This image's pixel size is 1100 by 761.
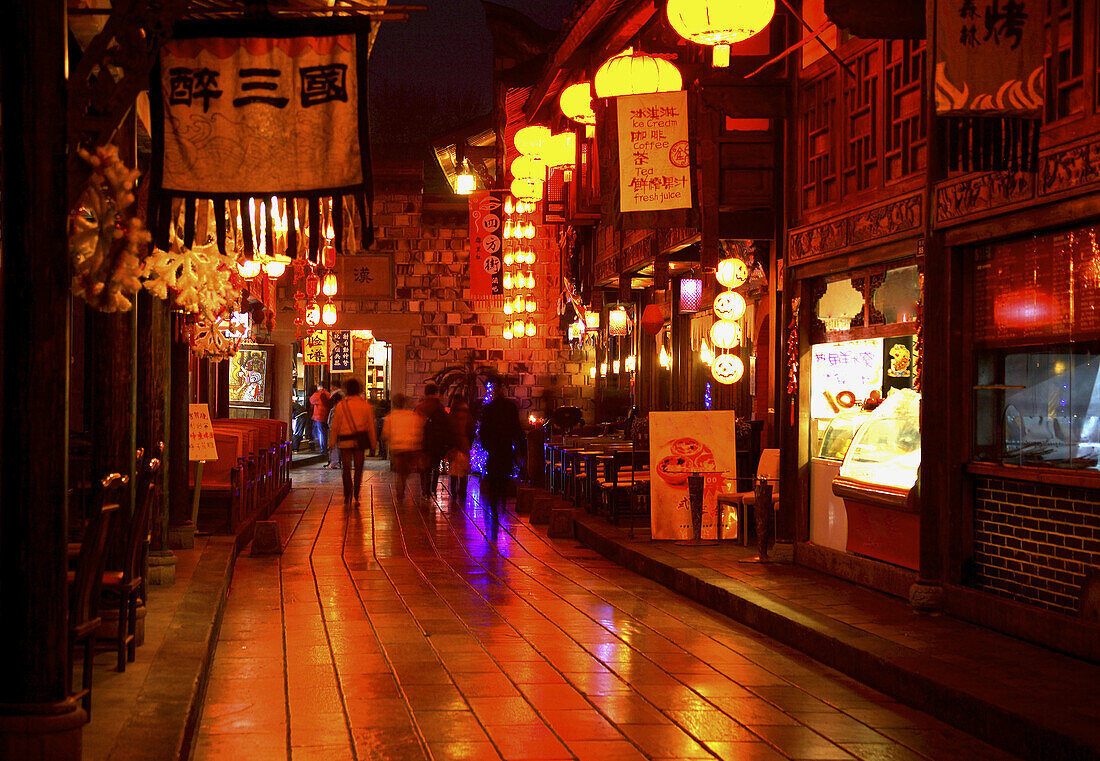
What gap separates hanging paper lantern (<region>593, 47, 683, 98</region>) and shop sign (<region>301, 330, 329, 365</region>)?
19.3 m

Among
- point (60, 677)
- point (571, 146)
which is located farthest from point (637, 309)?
point (60, 677)

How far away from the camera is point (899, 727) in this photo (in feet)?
24.4

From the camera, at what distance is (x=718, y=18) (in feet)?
37.6

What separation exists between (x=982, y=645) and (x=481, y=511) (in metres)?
13.3

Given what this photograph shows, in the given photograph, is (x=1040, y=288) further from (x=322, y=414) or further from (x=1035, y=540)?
(x=322, y=414)

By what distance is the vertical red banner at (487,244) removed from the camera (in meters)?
29.4

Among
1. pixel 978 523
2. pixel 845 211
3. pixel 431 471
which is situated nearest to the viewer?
pixel 978 523

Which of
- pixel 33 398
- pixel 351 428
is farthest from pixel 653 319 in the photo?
pixel 33 398

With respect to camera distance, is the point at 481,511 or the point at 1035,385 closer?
the point at 1035,385

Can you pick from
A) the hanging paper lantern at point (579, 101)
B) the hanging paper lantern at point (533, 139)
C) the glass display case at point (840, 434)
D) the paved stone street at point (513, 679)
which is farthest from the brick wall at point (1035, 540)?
the hanging paper lantern at point (533, 139)

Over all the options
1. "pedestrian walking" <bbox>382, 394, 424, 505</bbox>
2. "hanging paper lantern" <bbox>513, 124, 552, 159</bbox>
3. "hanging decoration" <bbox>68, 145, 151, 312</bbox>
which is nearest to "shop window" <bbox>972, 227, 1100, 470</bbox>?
"hanging decoration" <bbox>68, 145, 151, 312</bbox>

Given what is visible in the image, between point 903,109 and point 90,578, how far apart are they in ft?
Answer: 25.9

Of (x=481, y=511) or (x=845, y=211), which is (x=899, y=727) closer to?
(x=845, y=211)

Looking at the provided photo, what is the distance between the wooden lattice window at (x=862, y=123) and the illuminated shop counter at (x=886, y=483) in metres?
2.08
